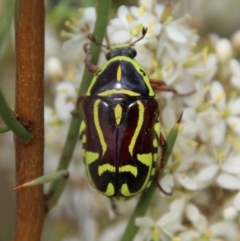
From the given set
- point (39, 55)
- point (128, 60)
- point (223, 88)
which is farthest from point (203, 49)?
point (39, 55)

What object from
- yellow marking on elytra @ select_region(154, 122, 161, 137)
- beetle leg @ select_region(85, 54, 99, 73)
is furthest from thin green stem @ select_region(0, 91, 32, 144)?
yellow marking on elytra @ select_region(154, 122, 161, 137)

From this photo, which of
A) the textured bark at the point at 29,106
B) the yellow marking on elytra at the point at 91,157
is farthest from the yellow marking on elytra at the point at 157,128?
the textured bark at the point at 29,106

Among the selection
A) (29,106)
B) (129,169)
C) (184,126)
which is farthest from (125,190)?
(29,106)

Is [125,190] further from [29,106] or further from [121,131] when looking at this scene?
[29,106]

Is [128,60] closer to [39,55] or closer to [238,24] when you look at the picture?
[39,55]

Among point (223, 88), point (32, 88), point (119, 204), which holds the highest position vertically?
point (32, 88)

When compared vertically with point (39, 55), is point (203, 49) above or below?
below

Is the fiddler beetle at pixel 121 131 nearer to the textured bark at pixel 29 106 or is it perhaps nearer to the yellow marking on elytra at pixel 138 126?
the yellow marking on elytra at pixel 138 126

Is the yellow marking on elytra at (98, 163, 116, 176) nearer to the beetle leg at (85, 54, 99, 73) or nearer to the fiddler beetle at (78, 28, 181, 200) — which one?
the fiddler beetle at (78, 28, 181, 200)
